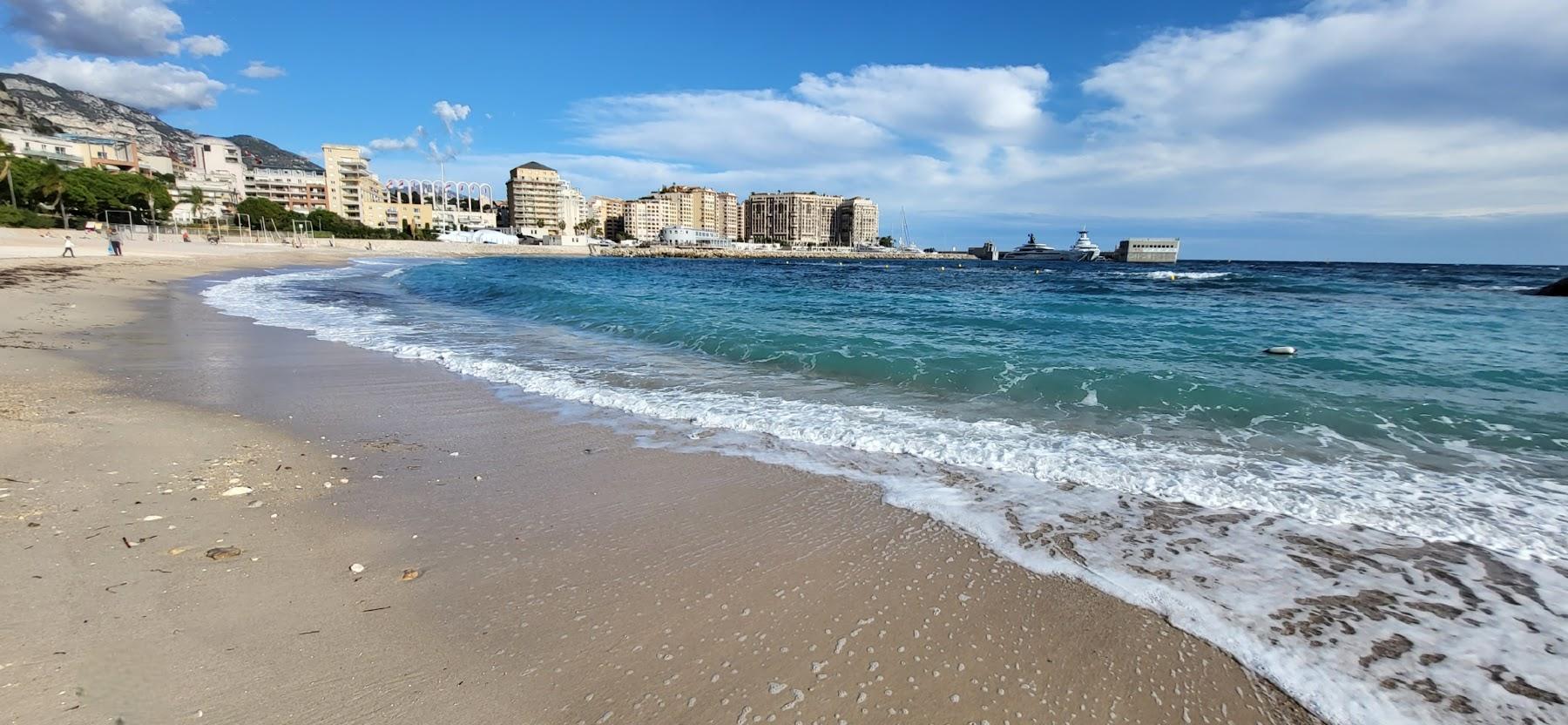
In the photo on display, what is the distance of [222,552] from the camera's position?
355cm

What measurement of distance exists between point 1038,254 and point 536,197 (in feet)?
431

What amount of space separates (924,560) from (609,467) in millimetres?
2904

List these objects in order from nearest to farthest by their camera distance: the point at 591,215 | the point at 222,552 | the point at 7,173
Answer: the point at 222,552, the point at 7,173, the point at 591,215

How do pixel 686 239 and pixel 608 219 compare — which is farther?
pixel 608 219

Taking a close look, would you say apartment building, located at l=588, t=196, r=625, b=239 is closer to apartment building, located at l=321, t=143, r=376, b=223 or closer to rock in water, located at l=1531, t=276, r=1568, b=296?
apartment building, located at l=321, t=143, r=376, b=223

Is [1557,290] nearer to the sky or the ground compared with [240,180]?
nearer to the ground

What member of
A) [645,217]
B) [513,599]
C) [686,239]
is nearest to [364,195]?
[686,239]

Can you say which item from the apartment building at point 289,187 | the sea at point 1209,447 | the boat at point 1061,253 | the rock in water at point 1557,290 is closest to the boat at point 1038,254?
the boat at point 1061,253

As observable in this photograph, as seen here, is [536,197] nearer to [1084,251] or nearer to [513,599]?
[1084,251]

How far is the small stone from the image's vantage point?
3.49 meters

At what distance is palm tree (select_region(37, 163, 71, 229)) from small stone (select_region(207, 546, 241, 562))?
74.5 metres

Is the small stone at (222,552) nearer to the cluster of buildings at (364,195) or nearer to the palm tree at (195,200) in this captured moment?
the cluster of buildings at (364,195)

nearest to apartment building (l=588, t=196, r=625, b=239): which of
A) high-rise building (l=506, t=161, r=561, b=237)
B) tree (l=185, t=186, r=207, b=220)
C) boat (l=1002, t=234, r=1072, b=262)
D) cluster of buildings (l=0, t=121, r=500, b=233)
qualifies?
high-rise building (l=506, t=161, r=561, b=237)

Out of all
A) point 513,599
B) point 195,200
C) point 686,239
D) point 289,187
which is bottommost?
point 513,599
